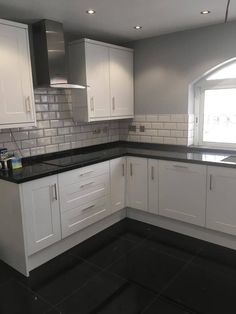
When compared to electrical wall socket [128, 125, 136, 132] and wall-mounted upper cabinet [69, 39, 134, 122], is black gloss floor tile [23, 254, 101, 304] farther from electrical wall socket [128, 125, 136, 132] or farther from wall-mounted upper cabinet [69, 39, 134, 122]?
electrical wall socket [128, 125, 136, 132]

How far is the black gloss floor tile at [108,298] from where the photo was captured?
1846mm

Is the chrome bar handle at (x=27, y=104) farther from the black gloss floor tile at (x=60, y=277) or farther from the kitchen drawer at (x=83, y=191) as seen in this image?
the black gloss floor tile at (x=60, y=277)

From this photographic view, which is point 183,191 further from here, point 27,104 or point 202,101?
point 27,104

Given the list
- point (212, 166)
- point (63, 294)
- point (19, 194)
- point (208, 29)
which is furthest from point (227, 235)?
point (208, 29)

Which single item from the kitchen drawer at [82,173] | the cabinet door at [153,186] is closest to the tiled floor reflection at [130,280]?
the cabinet door at [153,186]

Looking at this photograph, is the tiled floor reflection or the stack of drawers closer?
the tiled floor reflection

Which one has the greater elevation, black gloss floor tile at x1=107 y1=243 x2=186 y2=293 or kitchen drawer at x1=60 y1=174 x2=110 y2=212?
kitchen drawer at x1=60 y1=174 x2=110 y2=212

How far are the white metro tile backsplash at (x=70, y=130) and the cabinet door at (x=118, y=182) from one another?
594 mm

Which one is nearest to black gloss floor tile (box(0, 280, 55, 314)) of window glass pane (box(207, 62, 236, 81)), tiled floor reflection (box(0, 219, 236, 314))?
tiled floor reflection (box(0, 219, 236, 314))

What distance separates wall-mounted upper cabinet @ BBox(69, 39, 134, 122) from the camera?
295 cm

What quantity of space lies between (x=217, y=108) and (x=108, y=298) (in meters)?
2.35

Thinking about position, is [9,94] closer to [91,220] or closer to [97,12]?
[97,12]

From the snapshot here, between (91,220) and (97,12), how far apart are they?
1994mm

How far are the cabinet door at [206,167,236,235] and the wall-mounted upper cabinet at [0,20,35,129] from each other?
6.01ft
